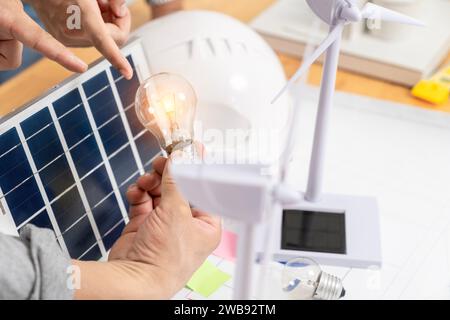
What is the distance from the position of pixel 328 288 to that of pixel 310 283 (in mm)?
21

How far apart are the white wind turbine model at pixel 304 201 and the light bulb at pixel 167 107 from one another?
0.49ft

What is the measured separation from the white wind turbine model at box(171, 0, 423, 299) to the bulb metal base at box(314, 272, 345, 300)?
0.05 m

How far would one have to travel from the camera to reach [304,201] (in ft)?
2.33

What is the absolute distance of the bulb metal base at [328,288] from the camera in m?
0.73

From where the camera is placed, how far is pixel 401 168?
3.15ft

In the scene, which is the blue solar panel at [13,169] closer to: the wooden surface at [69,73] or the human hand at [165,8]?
the wooden surface at [69,73]

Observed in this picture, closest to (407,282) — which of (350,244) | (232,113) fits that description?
(350,244)

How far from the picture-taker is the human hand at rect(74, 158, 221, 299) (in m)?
0.61

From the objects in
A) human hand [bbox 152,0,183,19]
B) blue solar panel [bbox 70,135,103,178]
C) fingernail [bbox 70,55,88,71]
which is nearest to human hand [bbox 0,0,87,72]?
fingernail [bbox 70,55,88,71]

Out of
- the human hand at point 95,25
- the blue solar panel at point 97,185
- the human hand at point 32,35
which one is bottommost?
the blue solar panel at point 97,185

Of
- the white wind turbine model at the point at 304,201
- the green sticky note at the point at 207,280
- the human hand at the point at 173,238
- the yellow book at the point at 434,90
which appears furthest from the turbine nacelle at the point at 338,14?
the yellow book at the point at 434,90

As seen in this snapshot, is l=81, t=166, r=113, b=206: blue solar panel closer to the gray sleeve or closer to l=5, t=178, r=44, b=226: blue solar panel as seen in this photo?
l=5, t=178, r=44, b=226: blue solar panel

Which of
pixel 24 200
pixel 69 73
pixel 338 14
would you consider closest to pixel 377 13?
pixel 338 14

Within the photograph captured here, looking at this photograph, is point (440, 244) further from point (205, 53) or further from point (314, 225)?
point (205, 53)
